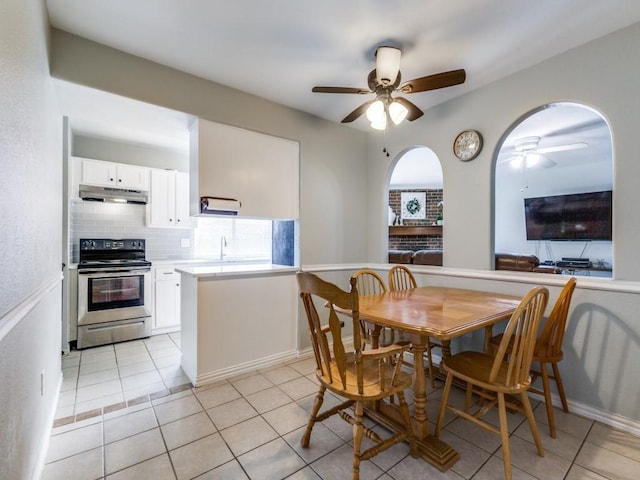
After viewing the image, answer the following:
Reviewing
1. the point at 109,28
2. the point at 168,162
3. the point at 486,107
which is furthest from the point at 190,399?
the point at 486,107

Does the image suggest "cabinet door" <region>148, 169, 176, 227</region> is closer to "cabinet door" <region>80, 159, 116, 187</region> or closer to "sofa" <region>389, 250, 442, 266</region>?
"cabinet door" <region>80, 159, 116, 187</region>

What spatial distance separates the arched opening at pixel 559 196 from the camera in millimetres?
4332

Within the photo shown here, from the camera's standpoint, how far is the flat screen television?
5.11m

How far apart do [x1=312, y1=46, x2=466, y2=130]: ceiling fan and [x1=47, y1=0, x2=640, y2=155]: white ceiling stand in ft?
0.51

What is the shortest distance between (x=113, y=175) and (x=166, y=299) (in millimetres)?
1701

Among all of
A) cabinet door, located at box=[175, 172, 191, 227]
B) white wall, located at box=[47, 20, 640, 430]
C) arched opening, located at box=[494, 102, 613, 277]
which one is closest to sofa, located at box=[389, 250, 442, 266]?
white wall, located at box=[47, 20, 640, 430]

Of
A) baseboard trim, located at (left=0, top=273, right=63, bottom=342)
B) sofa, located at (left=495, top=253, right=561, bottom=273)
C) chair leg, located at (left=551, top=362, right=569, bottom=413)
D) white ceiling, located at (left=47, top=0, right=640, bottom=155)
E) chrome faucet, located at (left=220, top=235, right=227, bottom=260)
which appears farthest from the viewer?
chrome faucet, located at (left=220, top=235, right=227, bottom=260)

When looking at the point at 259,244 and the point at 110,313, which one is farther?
the point at 259,244

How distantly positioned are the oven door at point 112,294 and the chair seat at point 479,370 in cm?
356

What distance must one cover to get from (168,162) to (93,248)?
148 centimetres

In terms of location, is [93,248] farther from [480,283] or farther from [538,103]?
[538,103]

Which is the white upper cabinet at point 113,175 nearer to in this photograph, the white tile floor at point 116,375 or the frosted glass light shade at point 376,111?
the white tile floor at point 116,375

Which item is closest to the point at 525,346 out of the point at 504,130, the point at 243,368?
the point at 504,130

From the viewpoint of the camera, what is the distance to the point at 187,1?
1763 mm
